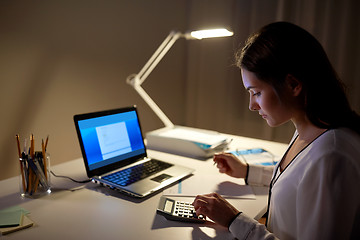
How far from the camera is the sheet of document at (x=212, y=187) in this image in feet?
3.47

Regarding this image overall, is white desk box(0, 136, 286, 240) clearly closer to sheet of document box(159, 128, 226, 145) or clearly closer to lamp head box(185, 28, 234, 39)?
sheet of document box(159, 128, 226, 145)

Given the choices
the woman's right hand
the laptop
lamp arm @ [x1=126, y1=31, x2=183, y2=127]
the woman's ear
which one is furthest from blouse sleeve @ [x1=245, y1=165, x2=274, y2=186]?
lamp arm @ [x1=126, y1=31, x2=183, y2=127]

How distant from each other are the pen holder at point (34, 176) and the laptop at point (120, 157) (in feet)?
0.47

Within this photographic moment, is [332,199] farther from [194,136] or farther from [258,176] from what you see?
[194,136]

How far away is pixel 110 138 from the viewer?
121 centimetres

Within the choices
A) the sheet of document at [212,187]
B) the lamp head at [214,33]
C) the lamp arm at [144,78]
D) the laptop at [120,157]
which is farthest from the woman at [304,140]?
the lamp arm at [144,78]

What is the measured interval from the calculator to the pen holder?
43cm

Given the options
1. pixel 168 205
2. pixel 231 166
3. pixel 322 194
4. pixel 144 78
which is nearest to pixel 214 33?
pixel 144 78

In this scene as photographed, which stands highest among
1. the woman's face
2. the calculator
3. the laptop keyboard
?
the woman's face

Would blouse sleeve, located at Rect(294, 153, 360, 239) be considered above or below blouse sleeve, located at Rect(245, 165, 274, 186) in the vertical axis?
above

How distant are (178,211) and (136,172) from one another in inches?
13.7

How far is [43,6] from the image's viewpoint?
1.84m

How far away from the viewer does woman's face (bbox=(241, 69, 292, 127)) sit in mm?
796

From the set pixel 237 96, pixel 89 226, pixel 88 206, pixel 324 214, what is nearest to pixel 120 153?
pixel 88 206
